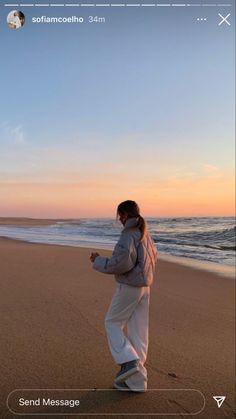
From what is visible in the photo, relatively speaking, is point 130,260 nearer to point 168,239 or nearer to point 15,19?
point 15,19

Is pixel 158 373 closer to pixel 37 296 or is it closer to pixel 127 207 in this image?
pixel 127 207

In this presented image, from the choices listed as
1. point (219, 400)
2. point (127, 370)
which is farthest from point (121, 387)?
point (219, 400)

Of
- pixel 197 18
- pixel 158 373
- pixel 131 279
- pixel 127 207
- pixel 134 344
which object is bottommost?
pixel 158 373

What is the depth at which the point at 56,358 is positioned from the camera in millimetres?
4145

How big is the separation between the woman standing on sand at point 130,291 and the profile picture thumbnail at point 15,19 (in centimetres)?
161

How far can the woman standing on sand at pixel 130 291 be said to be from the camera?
3.40 m

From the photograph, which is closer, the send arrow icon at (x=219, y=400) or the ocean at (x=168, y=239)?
the send arrow icon at (x=219, y=400)

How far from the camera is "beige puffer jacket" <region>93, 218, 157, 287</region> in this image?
11.0ft

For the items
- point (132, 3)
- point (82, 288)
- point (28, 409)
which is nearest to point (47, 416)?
point (28, 409)

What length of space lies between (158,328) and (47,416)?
8.98ft

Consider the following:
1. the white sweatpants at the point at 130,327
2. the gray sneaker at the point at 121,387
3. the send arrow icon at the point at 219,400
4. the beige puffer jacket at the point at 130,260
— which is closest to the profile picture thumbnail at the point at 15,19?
the beige puffer jacket at the point at 130,260

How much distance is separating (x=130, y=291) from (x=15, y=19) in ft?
7.54

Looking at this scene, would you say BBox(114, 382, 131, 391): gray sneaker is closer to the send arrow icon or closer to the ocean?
the send arrow icon

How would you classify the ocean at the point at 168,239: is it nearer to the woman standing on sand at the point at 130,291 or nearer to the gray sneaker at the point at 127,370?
the woman standing on sand at the point at 130,291
